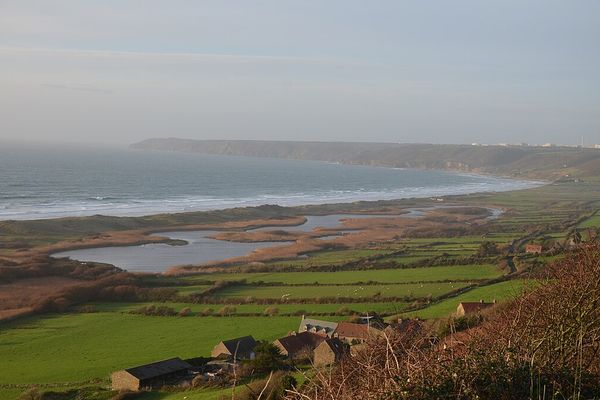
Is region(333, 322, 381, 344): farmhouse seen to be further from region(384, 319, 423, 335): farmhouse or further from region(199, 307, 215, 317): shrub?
region(199, 307, 215, 317): shrub

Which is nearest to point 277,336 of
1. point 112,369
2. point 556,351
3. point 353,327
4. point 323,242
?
point 353,327

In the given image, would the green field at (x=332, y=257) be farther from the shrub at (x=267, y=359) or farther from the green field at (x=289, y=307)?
the shrub at (x=267, y=359)

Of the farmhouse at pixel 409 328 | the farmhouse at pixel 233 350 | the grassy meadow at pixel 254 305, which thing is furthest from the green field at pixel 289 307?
the farmhouse at pixel 409 328

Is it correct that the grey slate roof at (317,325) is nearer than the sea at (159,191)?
Yes

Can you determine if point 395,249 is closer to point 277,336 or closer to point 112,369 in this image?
point 277,336

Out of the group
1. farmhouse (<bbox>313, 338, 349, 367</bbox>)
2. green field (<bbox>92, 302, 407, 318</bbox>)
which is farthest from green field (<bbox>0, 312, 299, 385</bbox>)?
farmhouse (<bbox>313, 338, 349, 367</bbox>)

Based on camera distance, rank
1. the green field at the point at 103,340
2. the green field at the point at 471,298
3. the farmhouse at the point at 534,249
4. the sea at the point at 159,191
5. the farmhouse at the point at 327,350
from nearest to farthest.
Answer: the farmhouse at the point at 327,350 → the green field at the point at 103,340 → the green field at the point at 471,298 → the farmhouse at the point at 534,249 → the sea at the point at 159,191

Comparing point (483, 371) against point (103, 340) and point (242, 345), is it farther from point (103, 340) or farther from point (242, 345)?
point (103, 340)
